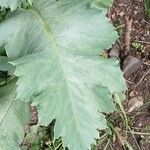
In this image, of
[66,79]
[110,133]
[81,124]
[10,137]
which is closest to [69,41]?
[66,79]

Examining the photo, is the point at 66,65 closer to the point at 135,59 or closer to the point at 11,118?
the point at 11,118

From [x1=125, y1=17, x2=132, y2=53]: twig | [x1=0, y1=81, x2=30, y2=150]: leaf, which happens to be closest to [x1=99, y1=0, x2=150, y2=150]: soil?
[x1=125, y1=17, x2=132, y2=53]: twig

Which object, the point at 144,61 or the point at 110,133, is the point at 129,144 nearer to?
the point at 110,133

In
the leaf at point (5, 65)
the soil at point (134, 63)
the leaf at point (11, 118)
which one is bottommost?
the soil at point (134, 63)

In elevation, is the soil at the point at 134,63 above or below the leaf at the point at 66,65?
below

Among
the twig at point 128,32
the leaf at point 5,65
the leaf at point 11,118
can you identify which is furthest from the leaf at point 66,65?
the twig at point 128,32

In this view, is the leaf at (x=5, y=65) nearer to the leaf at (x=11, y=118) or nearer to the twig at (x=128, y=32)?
Answer: the leaf at (x=11, y=118)

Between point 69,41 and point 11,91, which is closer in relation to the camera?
point 69,41

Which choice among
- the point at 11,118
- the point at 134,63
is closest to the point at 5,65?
the point at 11,118
